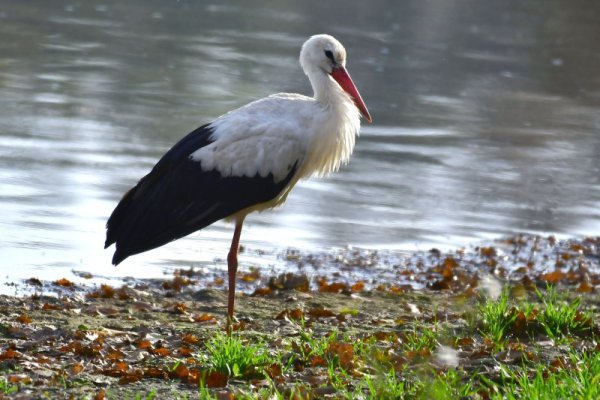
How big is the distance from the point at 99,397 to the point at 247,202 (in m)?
2.33

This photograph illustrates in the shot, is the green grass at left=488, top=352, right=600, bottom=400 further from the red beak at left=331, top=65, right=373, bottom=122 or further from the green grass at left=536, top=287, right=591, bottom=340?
the red beak at left=331, top=65, right=373, bottom=122

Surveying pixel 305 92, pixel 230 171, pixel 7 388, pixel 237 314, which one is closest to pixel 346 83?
pixel 230 171

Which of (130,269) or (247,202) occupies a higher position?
(247,202)

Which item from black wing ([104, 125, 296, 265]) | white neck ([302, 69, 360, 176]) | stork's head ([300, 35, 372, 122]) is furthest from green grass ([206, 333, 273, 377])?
stork's head ([300, 35, 372, 122])

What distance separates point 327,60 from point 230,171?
100 cm

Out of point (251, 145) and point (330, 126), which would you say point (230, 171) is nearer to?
point (251, 145)

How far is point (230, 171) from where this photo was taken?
699cm

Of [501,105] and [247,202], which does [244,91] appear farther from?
[247,202]

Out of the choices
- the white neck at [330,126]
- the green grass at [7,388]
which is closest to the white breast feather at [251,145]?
the white neck at [330,126]

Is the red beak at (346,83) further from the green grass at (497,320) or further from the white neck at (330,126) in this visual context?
the green grass at (497,320)

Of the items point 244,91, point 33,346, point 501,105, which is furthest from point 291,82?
point 33,346

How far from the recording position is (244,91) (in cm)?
1543

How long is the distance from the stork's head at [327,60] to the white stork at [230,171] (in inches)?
9.2

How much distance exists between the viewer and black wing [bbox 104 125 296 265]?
680cm
